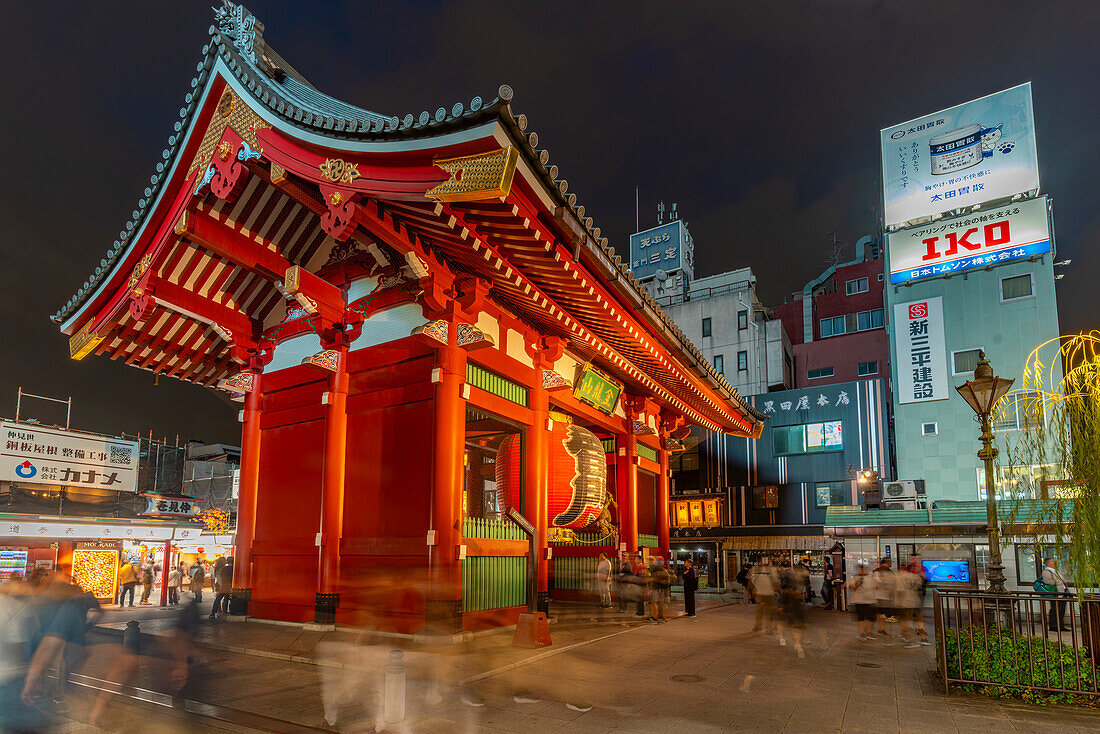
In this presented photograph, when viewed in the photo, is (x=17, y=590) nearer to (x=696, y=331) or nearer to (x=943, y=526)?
(x=943, y=526)

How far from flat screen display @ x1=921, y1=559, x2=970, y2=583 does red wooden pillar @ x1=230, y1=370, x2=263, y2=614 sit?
24462 mm

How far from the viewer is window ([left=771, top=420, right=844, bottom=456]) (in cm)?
3812

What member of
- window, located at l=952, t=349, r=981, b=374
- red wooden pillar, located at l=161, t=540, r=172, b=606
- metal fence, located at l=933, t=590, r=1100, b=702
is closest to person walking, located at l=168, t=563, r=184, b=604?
red wooden pillar, located at l=161, t=540, r=172, b=606

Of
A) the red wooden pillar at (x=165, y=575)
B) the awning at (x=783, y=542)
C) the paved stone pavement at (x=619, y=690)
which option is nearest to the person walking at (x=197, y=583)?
the paved stone pavement at (x=619, y=690)

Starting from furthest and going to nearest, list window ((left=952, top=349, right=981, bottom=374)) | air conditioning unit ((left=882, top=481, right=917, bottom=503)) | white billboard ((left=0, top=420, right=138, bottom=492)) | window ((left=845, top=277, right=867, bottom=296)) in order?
window ((left=845, top=277, right=867, bottom=296)) → window ((left=952, top=349, right=981, bottom=374)) → air conditioning unit ((left=882, top=481, right=917, bottom=503)) → white billboard ((left=0, top=420, right=138, bottom=492))

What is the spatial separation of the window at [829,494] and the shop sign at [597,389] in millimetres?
23525

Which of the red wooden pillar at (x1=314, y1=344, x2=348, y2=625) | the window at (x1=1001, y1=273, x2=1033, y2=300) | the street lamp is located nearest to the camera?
the street lamp

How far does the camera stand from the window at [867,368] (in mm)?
50938

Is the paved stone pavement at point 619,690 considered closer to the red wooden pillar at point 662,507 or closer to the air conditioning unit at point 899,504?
the red wooden pillar at point 662,507

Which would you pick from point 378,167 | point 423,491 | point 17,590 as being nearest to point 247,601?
point 423,491

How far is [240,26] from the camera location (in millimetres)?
12312

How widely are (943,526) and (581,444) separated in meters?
18.3

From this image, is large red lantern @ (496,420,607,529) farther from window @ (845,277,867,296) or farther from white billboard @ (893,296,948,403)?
window @ (845,277,867,296)

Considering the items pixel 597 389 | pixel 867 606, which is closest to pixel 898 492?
pixel 867 606
